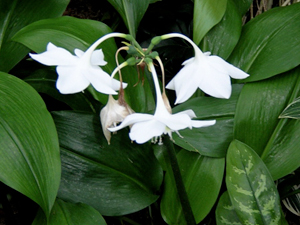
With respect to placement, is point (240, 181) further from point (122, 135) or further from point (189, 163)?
point (122, 135)

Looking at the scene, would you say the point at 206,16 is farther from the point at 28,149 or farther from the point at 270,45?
the point at 28,149

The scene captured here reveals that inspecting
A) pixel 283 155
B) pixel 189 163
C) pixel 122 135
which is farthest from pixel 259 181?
pixel 122 135

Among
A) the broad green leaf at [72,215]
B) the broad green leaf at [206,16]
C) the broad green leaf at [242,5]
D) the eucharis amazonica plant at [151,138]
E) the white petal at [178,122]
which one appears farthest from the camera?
the broad green leaf at [242,5]

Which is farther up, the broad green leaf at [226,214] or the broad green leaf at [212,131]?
the broad green leaf at [212,131]

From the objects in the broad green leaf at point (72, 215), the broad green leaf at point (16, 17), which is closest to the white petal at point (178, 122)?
the broad green leaf at point (72, 215)

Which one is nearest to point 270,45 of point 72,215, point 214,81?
point 214,81

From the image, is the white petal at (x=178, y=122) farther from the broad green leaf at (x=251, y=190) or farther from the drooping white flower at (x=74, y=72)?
the broad green leaf at (x=251, y=190)
